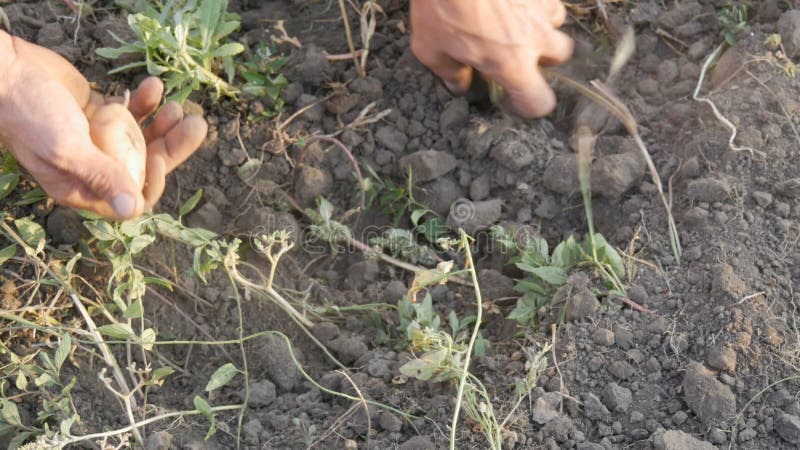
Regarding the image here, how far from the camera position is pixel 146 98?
2141 mm

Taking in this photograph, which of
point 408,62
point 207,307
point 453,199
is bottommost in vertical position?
point 207,307

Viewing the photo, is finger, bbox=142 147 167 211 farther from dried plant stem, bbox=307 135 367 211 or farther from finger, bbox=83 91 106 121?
dried plant stem, bbox=307 135 367 211

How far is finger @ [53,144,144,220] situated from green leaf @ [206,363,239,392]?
37 centimetres

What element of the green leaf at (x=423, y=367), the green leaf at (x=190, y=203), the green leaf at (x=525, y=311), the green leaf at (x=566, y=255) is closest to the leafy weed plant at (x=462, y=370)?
the green leaf at (x=423, y=367)

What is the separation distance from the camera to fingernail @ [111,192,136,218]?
1.89 meters

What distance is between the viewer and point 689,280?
6.36 ft

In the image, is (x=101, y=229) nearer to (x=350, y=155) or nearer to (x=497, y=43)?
(x=350, y=155)

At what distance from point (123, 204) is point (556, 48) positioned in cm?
108

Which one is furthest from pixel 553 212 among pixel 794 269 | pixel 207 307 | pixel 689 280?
pixel 207 307

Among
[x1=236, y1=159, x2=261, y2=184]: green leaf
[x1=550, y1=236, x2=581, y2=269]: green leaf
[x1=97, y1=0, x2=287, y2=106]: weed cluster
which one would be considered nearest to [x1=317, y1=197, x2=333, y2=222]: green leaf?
[x1=236, y1=159, x2=261, y2=184]: green leaf

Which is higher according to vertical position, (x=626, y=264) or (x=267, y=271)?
(x=626, y=264)

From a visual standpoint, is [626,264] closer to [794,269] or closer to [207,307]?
[794,269]

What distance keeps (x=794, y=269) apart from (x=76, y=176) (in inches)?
59.6

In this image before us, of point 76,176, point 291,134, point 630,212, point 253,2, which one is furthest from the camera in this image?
point 253,2
